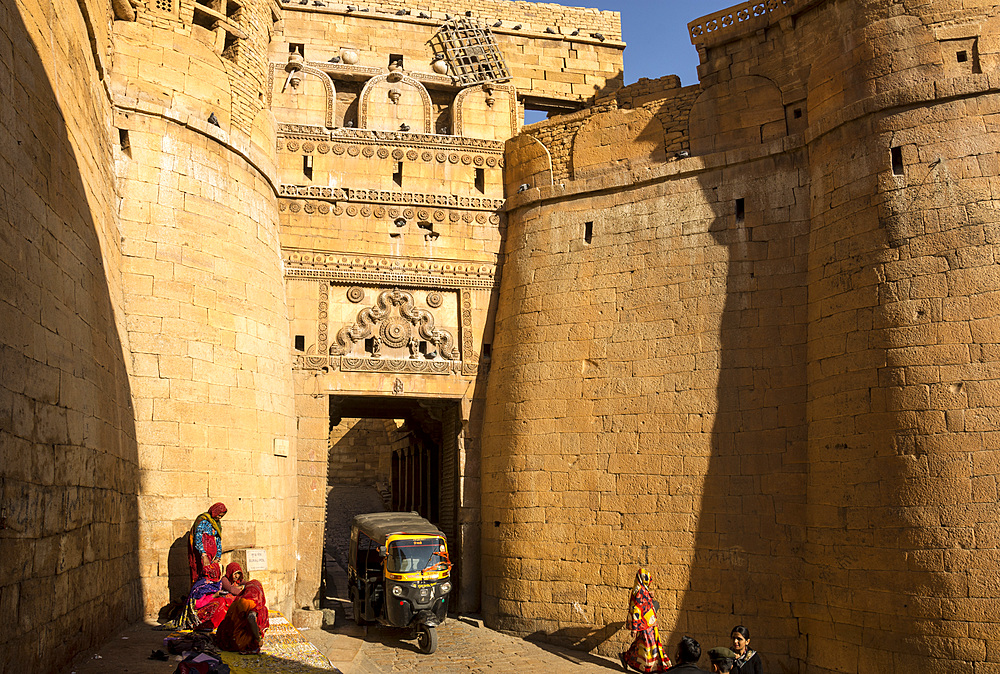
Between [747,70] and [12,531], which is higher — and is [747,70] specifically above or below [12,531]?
above

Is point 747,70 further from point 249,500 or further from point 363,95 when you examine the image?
point 249,500

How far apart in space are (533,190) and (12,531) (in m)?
9.23

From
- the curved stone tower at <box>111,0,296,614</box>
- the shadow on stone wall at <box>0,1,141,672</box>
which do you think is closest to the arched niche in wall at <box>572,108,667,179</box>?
the curved stone tower at <box>111,0,296,614</box>

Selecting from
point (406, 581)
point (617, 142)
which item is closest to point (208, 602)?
point (406, 581)

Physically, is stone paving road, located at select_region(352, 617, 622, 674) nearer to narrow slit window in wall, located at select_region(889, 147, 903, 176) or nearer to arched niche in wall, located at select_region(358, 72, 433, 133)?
narrow slit window in wall, located at select_region(889, 147, 903, 176)

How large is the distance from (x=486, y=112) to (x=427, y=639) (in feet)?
27.9

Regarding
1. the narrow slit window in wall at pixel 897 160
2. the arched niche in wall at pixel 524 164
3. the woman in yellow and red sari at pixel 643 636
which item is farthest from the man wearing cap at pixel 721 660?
the arched niche in wall at pixel 524 164

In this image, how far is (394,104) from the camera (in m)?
13.6

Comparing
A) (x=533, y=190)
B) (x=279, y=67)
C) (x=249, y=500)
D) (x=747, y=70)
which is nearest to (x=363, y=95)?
(x=279, y=67)

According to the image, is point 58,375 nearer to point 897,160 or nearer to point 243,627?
point 243,627

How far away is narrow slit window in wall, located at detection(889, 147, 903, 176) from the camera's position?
930 centimetres

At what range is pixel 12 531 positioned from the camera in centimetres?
519

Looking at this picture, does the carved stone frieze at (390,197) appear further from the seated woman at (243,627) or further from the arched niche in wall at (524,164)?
the seated woman at (243,627)

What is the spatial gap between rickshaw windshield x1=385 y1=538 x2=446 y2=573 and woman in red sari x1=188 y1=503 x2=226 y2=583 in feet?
8.08
